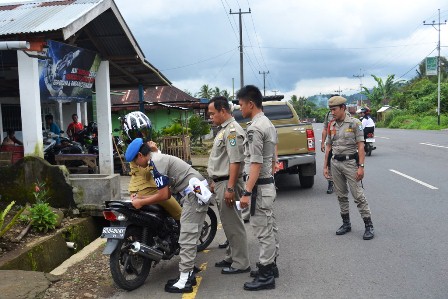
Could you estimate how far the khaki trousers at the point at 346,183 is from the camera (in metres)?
6.05

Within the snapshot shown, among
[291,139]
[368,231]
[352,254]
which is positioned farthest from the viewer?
[291,139]

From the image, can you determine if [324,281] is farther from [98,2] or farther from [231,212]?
[98,2]

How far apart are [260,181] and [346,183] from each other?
2.20m

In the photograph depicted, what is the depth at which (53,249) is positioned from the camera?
584cm

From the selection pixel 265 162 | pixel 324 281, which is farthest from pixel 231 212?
pixel 324 281

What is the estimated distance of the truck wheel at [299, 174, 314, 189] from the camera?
9.85 metres

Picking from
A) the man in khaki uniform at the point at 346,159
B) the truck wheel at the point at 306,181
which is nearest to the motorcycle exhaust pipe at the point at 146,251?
the man in khaki uniform at the point at 346,159

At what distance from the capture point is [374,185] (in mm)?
10164

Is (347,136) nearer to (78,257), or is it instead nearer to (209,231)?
(209,231)

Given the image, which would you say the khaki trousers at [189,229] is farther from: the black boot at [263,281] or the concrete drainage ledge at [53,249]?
the concrete drainage ledge at [53,249]

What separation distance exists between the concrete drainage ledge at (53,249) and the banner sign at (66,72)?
2.49 metres

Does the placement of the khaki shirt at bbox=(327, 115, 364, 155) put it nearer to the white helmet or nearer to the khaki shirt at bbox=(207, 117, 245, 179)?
the khaki shirt at bbox=(207, 117, 245, 179)

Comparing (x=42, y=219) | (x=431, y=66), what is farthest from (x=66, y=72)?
(x=431, y=66)

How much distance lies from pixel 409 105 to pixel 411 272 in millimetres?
51372
